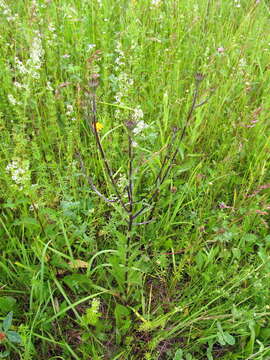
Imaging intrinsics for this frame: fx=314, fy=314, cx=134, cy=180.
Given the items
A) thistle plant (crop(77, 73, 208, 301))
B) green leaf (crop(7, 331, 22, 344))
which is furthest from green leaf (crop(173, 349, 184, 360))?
green leaf (crop(7, 331, 22, 344))

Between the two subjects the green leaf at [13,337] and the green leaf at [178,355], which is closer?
the green leaf at [13,337]

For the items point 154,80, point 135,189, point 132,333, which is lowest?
point 132,333

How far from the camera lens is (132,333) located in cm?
140

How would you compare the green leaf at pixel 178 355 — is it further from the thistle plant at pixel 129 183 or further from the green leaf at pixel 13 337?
the green leaf at pixel 13 337

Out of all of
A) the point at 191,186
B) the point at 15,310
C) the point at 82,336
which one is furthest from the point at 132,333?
the point at 191,186

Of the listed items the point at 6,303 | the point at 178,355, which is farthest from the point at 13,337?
the point at 178,355

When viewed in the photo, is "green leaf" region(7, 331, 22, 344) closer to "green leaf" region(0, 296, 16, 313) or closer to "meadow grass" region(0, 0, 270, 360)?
"meadow grass" region(0, 0, 270, 360)

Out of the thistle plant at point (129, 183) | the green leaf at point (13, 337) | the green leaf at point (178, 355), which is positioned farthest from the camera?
the green leaf at point (178, 355)

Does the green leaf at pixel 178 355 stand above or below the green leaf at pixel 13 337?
below

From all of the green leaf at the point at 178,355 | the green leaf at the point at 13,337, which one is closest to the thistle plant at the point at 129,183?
the green leaf at the point at 178,355

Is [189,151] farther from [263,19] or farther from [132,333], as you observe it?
[263,19]

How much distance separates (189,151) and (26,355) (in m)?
1.46

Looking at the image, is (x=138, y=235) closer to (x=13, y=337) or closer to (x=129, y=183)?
(x=129, y=183)

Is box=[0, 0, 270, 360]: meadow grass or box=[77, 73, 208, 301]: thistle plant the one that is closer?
box=[77, 73, 208, 301]: thistle plant
